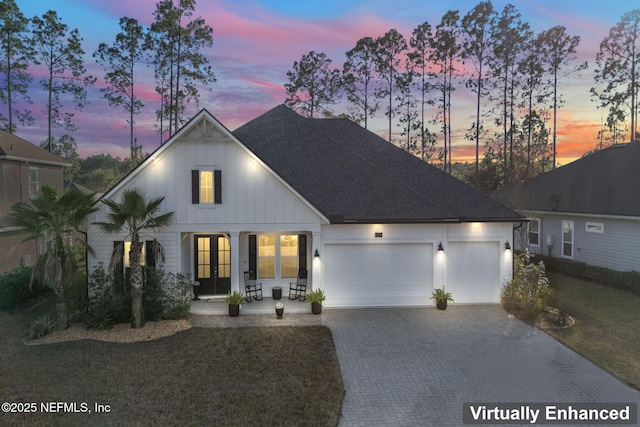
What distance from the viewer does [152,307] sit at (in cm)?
1216

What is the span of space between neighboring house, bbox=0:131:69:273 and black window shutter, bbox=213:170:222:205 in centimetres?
965

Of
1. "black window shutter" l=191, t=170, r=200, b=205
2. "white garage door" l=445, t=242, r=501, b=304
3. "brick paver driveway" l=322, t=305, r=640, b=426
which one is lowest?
"brick paver driveway" l=322, t=305, r=640, b=426

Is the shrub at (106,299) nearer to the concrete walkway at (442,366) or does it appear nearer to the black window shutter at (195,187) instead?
the concrete walkway at (442,366)

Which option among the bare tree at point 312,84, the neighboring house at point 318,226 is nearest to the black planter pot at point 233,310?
the neighboring house at point 318,226

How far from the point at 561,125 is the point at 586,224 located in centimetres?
1723

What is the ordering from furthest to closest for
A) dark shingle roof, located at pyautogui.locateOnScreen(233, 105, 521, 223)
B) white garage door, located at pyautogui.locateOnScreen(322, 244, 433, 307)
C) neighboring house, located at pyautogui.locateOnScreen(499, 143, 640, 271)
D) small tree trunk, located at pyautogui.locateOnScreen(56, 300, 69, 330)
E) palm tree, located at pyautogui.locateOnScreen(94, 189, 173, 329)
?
neighboring house, located at pyautogui.locateOnScreen(499, 143, 640, 271) → dark shingle roof, located at pyautogui.locateOnScreen(233, 105, 521, 223) → white garage door, located at pyautogui.locateOnScreen(322, 244, 433, 307) → small tree trunk, located at pyautogui.locateOnScreen(56, 300, 69, 330) → palm tree, located at pyautogui.locateOnScreen(94, 189, 173, 329)

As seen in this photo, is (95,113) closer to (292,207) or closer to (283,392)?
(292,207)

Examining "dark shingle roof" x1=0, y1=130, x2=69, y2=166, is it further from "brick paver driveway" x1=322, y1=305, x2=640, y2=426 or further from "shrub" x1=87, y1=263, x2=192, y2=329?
"brick paver driveway" x1=322, y1=305, x2=640, y2=426

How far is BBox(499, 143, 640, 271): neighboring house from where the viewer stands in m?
16.7

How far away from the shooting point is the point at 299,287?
15.0 meters

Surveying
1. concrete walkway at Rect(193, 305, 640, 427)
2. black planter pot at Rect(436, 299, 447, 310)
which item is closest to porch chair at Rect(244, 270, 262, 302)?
concrete walkway at Rect(193, 305, 640, 427)

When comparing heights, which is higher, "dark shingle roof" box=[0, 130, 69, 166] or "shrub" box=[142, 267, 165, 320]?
"dark shingle roof" box=[0, 130, 69, 166]

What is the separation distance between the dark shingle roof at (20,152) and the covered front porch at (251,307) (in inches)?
527

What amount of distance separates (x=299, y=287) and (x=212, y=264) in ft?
11.8
